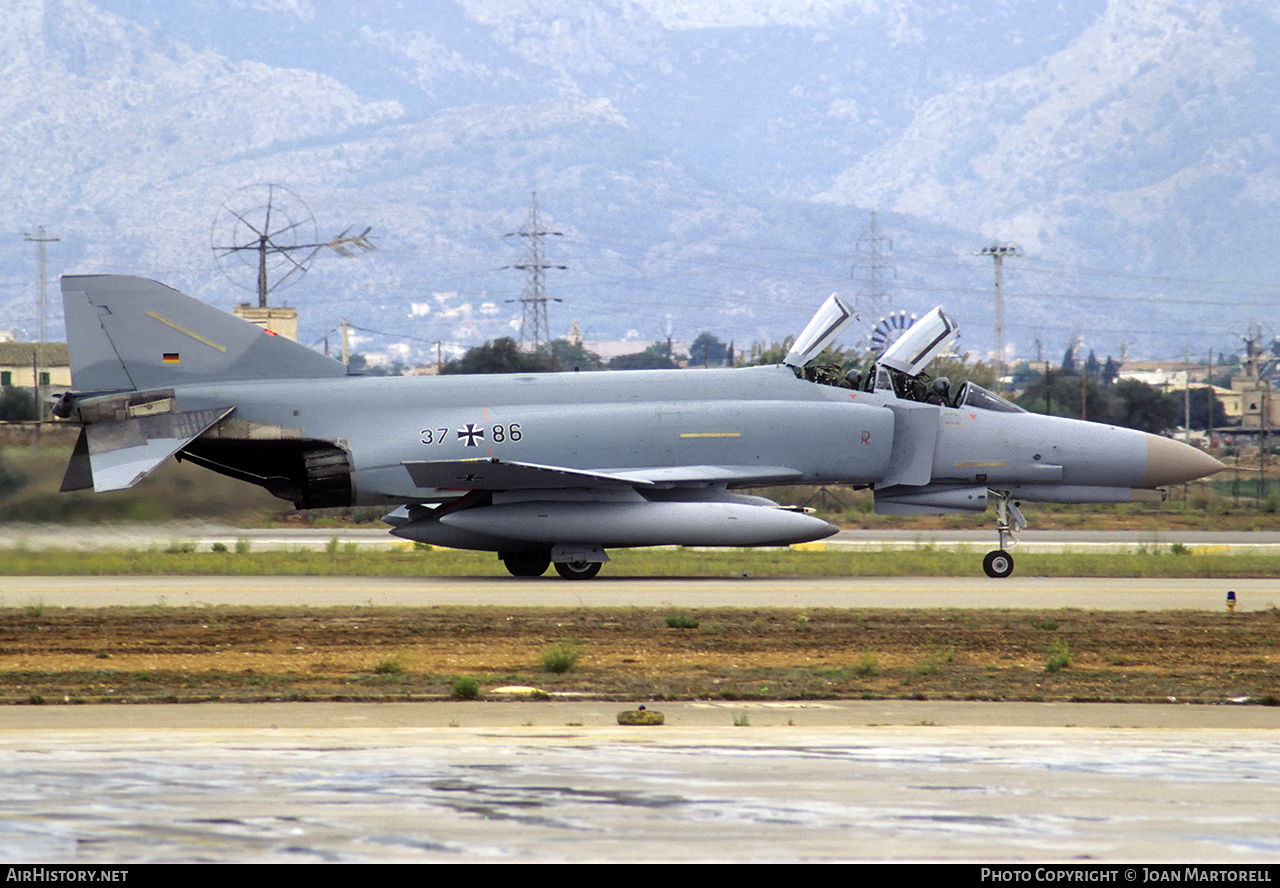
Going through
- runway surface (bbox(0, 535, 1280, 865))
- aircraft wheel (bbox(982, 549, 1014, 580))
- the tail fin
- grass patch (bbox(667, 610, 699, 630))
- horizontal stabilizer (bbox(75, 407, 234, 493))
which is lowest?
runway surface (bbox(0, 535, 1280, 865))

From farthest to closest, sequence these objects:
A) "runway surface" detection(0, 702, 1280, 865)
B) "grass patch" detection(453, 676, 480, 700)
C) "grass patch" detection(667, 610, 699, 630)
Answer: "grass patch" detection(667, 610, 699, 630) < "grass patch" detection(453, 676, 480, 700) < "runway surface" detection(0, 702, 1280, 865)

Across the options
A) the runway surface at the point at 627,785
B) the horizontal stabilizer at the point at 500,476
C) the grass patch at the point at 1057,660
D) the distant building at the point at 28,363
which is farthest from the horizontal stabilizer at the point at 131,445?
the distant building at the point at 28,363

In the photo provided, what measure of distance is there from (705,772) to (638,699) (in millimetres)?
3161

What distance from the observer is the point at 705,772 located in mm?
8602

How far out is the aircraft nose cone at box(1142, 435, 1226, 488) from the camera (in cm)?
2334

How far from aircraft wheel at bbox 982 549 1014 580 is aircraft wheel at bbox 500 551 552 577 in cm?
693

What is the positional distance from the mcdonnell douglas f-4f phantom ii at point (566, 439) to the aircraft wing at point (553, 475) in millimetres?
35

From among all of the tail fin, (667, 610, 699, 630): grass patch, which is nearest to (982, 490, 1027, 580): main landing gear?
(667, 610, 699, 630): grass patch

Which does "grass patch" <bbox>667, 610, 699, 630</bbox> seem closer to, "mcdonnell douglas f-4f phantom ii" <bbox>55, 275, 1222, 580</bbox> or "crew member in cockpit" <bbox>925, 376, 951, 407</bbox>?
"mcdonnell douglas f-4f phantom ii" <bbox>55, 275, 1222, 580</bbox>

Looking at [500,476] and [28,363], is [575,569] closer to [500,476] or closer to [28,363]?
[500,476]

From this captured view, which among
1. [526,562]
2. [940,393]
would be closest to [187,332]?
[526,562]

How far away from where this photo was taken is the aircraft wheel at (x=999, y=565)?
22.8 metres

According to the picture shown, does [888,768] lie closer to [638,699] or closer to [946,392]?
[638,699]
